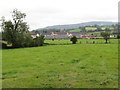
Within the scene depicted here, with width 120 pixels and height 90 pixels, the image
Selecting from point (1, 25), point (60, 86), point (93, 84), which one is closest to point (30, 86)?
point (60, 86)

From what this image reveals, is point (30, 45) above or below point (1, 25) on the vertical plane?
below

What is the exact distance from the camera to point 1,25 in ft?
189

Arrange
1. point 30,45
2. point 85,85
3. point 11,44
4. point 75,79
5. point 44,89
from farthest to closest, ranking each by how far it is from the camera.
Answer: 1. point 11,44
2. point 30,45
3. point 75,79
4. point 85,85
5. point 44,89

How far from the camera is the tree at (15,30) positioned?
54906 mm

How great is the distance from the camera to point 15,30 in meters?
57.6

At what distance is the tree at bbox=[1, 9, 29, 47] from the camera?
54.9m

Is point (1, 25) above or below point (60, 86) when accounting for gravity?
above

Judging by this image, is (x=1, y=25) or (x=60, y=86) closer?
(x=60, y=86)

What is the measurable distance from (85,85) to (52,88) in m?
1.88

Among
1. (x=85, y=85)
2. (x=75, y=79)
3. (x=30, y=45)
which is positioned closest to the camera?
(x=85, y=85)

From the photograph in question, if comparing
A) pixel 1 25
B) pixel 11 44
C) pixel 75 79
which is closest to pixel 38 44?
pixel 11 44

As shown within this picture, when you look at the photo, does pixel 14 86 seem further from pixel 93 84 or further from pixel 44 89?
pixel 93 84

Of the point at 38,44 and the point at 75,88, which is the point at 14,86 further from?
the point at 38,44

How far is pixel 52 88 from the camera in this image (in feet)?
30.5
